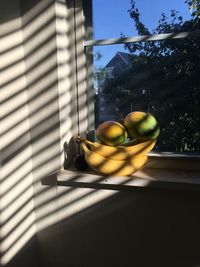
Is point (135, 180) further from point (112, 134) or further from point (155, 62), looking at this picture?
point (155, 62)

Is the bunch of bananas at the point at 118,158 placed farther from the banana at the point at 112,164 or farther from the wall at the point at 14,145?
the wall at the point at 14,145

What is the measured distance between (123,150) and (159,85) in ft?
0.89

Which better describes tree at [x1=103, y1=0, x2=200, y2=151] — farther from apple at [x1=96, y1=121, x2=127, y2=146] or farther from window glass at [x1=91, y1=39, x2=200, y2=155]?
apple at [x1=96, y1=121, x2=127, y2=146]

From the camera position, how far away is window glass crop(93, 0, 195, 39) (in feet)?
3.71

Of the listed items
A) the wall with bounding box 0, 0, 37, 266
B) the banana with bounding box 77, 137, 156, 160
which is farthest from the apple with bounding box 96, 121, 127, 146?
the wall with bounding box 0, 0, 37, 266

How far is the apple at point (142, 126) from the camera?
113 centimetres

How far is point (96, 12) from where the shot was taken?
3.98ft

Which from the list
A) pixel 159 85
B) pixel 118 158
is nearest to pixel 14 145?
pixel 118 158

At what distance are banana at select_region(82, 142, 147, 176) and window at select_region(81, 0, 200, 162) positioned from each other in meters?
0.16

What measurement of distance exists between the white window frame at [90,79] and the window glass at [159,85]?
0.02 meters

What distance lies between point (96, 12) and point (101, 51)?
143mm

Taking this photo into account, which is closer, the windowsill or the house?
the windowsill

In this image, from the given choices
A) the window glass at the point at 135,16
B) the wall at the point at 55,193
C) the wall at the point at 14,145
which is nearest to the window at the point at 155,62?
the window glass at the point at 135,16

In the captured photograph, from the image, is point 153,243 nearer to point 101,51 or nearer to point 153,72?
point 153,72
